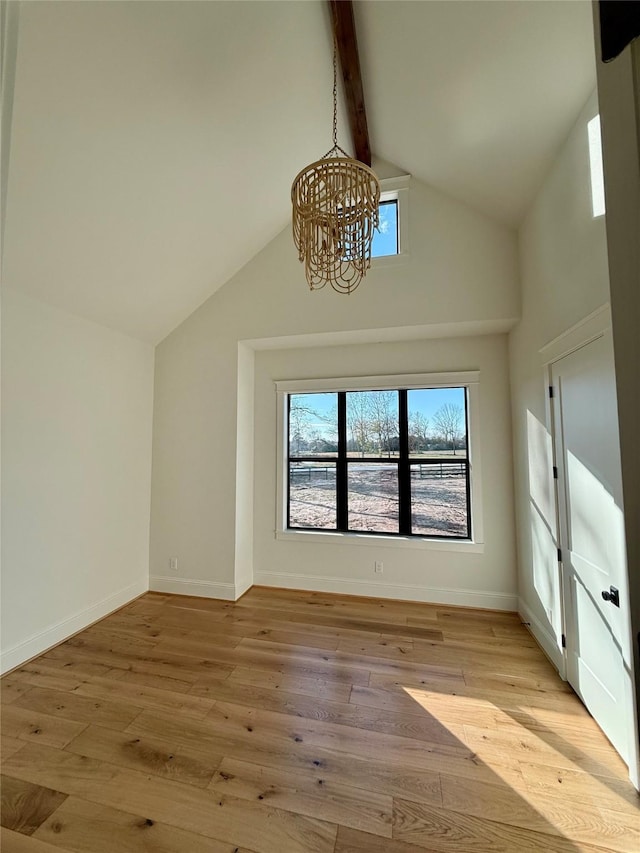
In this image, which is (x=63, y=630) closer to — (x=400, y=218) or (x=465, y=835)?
(x=465, y=835)

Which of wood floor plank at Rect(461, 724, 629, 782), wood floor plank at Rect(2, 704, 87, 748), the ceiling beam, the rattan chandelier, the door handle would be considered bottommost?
wood floor plank at Rect(461, 724, 629, 782)

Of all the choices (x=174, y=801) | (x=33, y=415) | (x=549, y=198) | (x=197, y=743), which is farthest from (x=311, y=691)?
(x=549, y=198)

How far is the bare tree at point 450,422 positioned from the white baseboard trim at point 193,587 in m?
2.68

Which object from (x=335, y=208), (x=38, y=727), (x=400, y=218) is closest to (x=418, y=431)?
(x=400, y=218)

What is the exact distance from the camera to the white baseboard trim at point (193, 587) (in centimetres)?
363

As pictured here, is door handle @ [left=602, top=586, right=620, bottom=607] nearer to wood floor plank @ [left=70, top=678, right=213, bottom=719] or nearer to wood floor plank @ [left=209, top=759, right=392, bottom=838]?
wood floor plank @ [left=209, top=759, right=392, bottom=838]

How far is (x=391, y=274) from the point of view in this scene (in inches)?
132

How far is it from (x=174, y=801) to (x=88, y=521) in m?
2.26

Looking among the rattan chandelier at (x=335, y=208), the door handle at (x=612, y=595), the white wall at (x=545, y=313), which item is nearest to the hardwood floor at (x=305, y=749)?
the white wall at (x=545, y=313)

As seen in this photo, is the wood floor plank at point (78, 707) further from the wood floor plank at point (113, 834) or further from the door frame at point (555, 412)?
the door frame at point (555, 412)

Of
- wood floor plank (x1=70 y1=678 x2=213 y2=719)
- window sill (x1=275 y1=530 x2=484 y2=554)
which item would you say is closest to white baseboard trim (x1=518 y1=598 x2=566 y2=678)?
window sill (x1=275 y1=530 x2=484 y2=554)

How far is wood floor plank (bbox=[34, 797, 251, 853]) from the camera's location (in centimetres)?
141

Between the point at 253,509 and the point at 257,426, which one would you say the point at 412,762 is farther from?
the point at 257,426

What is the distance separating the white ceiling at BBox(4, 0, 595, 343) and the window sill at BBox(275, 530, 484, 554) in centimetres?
285
